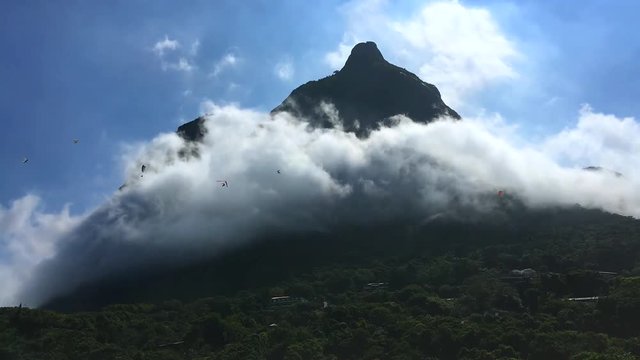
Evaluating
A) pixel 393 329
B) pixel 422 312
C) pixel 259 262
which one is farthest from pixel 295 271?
pixel 393 329

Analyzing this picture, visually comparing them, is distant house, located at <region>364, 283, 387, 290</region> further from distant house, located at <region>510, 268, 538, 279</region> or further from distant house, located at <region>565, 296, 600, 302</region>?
distant house, located at <region>565, 296, 600, 302</region>

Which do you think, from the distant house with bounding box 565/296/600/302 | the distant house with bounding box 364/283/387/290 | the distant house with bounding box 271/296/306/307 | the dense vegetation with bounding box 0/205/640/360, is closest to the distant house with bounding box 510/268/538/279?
the dense vegetation with bounding box 0/205/640/360

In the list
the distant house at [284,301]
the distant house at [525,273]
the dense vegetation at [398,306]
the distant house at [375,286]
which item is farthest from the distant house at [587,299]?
the distant house at [284,301]

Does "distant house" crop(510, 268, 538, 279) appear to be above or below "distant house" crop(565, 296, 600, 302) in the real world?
above

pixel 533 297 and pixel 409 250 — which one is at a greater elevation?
pixel 409 250

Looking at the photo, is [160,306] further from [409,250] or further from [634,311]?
[634,311]

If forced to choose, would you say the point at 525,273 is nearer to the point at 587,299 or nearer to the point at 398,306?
the point at 587,299

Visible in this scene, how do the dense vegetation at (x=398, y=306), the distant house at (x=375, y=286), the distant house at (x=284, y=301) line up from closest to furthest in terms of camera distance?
1. the dense vegetation at (x=398, y=306)
2. the distant house at (x=284, y=301)
3. the distant house at (x=375, y=286)

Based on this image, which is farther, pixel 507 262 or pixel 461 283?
pixel 507 262

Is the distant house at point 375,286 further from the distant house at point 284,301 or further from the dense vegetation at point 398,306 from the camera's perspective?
the distant house at point 284,301
